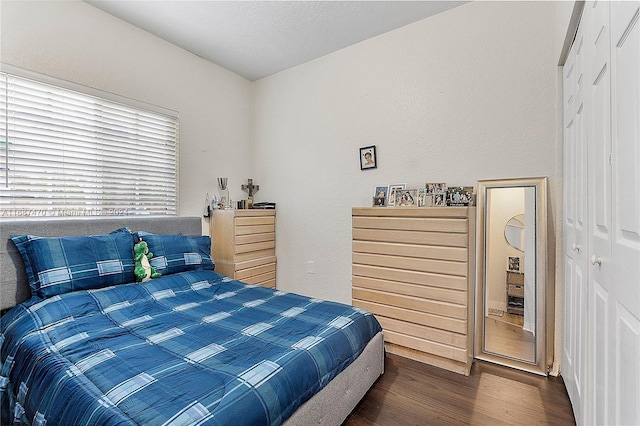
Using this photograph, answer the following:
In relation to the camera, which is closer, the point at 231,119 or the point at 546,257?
the point at 546,257

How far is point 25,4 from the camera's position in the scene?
201cm

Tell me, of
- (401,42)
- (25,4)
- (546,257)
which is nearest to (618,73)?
(546,257)

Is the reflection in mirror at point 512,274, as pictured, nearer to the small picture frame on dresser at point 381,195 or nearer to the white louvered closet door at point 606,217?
the white louvered closet door at point 606,217

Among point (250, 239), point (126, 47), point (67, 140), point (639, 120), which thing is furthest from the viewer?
point (250, 239)

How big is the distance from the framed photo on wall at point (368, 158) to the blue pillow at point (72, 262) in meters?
2.18

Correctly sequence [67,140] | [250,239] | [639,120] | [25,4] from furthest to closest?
[250,239]
[67,140]
[25,4]
[639,120]

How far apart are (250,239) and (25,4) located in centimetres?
249

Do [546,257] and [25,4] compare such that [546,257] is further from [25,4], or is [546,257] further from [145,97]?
[25,4]

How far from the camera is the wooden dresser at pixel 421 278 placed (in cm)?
207

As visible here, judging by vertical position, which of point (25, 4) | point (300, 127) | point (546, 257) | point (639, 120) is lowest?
point (546, 257)

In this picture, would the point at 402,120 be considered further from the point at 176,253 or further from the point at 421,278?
the point at 176,253

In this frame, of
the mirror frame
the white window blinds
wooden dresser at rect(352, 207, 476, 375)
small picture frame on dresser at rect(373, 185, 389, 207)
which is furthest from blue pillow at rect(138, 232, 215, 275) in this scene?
the mirror frame

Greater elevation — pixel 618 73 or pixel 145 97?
pixel 145 97

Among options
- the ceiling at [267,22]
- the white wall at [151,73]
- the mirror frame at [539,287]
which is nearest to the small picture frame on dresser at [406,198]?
the mirror frame at [539,287]
